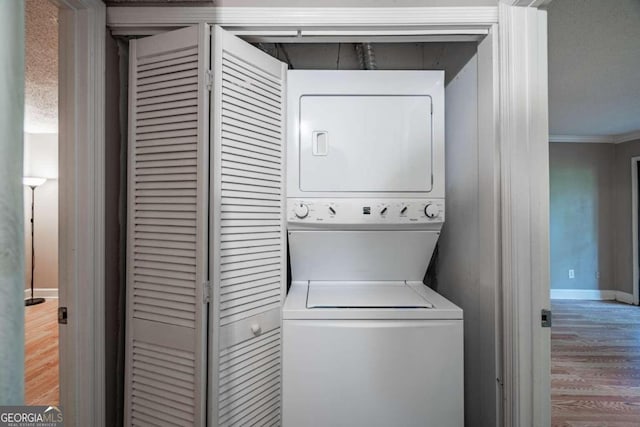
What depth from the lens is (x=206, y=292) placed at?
127 centimetres

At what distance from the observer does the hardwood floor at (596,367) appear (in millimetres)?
2141

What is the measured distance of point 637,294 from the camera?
15.4 feet

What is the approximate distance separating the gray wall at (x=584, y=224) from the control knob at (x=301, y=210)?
523cm

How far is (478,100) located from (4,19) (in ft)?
5.43

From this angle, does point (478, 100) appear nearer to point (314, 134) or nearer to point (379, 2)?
point (379, 2)

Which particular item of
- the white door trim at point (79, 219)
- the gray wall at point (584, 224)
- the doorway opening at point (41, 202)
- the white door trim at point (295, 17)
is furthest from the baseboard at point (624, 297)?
the doorway opening at point (41, 202)

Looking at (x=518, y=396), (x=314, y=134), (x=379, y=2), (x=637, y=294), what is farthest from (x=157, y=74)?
(x=637, y=294)

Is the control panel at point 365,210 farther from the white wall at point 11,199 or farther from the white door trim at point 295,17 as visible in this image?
the white wall at point 11,199

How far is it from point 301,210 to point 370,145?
50cm

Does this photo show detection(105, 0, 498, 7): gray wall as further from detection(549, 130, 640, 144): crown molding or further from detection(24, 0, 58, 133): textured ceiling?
detection(549, 130, 640, 144): crown molding

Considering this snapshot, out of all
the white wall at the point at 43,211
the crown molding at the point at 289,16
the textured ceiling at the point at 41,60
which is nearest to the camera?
the crown molding at the point at 289,16

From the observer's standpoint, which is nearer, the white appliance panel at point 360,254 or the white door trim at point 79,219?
the white door trim at point 79,219

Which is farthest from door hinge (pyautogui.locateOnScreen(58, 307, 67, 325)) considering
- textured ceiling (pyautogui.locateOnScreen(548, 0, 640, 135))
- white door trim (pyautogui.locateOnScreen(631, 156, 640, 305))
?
white door trim (pyautogui.locateOnScreen(631, 156, 640, 305))

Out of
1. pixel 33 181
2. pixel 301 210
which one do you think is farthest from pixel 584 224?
pixel 33 181
